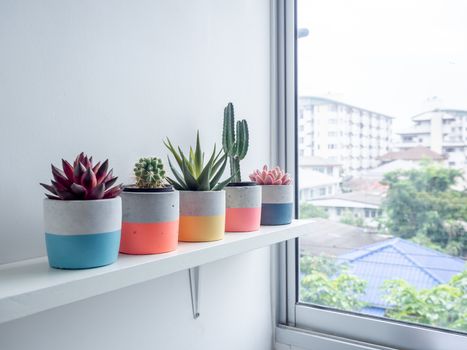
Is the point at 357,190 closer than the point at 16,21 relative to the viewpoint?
No

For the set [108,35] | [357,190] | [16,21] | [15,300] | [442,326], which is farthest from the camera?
[357,190]

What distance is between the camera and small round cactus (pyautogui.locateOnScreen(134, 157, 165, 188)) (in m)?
0.69

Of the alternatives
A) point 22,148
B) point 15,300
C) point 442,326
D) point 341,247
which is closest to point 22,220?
point 22,148

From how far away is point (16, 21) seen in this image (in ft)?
2.11

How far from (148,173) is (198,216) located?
5.7 inches

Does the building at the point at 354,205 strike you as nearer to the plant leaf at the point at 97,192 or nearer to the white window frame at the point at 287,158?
the white window frame at the point at 287,158

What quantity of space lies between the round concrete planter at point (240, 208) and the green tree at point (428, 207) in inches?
18.7

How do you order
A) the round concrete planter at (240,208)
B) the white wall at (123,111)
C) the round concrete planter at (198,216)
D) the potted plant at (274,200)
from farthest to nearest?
the potted plant at (274,200), the round concrete planter at (240,208), the round concrete planter at (198,216), the white wall at (123,111)

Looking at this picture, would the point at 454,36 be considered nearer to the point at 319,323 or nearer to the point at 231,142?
the point at 231,142

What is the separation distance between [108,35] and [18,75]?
198mm

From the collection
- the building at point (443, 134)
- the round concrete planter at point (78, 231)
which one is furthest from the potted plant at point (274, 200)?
the round concrete planter at point (78, 231)

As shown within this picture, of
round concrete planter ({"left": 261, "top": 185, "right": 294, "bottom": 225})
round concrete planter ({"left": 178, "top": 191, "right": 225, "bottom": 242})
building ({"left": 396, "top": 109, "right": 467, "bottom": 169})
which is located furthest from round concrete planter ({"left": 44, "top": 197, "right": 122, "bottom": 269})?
building ({"left": 396, "top": 109, "right": 467, "bottom": 169})

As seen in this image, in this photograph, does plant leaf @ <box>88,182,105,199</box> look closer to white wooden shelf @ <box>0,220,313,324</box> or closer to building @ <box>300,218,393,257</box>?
white wooden shelf @ <box>0,220,313,324</box>

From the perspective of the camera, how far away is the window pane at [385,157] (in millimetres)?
1098
